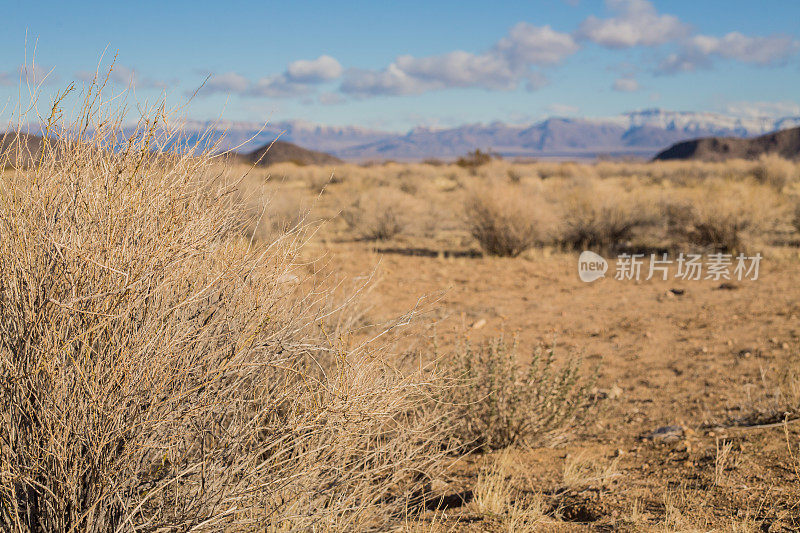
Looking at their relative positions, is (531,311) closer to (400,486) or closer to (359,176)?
(400,486)

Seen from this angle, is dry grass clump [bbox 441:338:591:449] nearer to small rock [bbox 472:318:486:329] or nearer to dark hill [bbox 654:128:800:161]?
small rock [bbox 472:318:486:329]

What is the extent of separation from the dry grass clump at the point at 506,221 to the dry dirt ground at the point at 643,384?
71cm

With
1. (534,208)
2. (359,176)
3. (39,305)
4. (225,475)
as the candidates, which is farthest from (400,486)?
(359,176)

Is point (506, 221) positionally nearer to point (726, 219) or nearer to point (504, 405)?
point (726, 219)

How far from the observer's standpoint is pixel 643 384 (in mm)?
5312

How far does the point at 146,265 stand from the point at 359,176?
28551mm

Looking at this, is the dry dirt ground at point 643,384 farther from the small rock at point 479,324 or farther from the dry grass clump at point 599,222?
the dry grass clump at point 599,222

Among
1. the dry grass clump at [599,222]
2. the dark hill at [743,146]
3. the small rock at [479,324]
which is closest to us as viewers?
the small rock at [479,324]

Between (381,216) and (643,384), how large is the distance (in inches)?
369

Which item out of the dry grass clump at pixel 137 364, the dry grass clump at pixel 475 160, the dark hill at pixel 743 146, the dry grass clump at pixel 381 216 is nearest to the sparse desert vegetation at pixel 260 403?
the dry grass clump at pixel 137 364

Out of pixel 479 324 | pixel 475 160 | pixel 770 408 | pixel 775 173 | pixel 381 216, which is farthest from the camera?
pixel 475 160

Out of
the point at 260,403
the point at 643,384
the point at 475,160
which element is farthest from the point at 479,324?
the point at 475,160

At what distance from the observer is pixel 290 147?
3487 inches

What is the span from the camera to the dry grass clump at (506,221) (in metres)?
11.4
